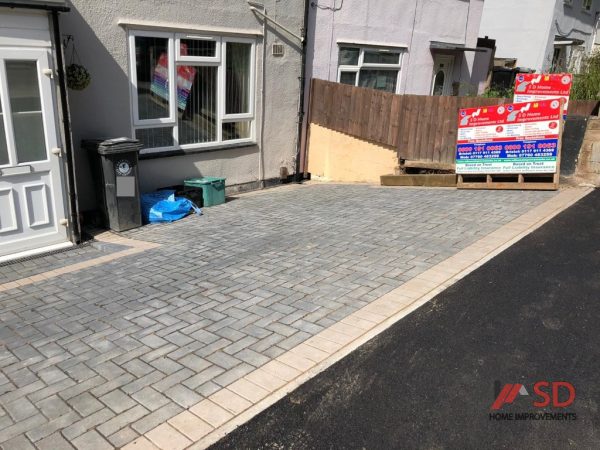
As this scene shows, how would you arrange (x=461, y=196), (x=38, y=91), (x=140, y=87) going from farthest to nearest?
(x=461, y=196) → (x=140, y=87) → (x=38, y=91)

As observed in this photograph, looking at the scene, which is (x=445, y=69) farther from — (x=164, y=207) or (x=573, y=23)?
(x=164, y=207)

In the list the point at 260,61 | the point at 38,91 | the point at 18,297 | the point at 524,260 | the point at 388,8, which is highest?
the point at 388,8

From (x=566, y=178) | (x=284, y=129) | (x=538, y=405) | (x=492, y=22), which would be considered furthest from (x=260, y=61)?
(x=492, y=22)

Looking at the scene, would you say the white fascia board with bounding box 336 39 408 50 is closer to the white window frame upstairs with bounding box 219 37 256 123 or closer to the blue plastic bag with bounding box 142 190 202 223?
the white window frame upstairs with bounding box 219 37 256 123

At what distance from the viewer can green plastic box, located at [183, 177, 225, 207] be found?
29.1 feet

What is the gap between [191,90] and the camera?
898 centimetres

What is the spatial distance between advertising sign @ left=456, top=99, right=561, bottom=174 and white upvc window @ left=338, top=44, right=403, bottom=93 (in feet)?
11.3

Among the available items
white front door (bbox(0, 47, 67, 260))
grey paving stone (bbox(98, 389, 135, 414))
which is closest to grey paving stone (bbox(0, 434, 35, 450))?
grey paving stone (bbox(98, 389, 135, 414))

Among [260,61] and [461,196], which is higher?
[260,61]

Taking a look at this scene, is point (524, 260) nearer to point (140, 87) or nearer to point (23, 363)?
point (23, 363)

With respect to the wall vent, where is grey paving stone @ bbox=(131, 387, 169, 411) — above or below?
below

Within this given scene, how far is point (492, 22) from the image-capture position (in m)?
20.7

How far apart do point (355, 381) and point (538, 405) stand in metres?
1.25

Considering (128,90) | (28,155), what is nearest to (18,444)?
(28,155)
